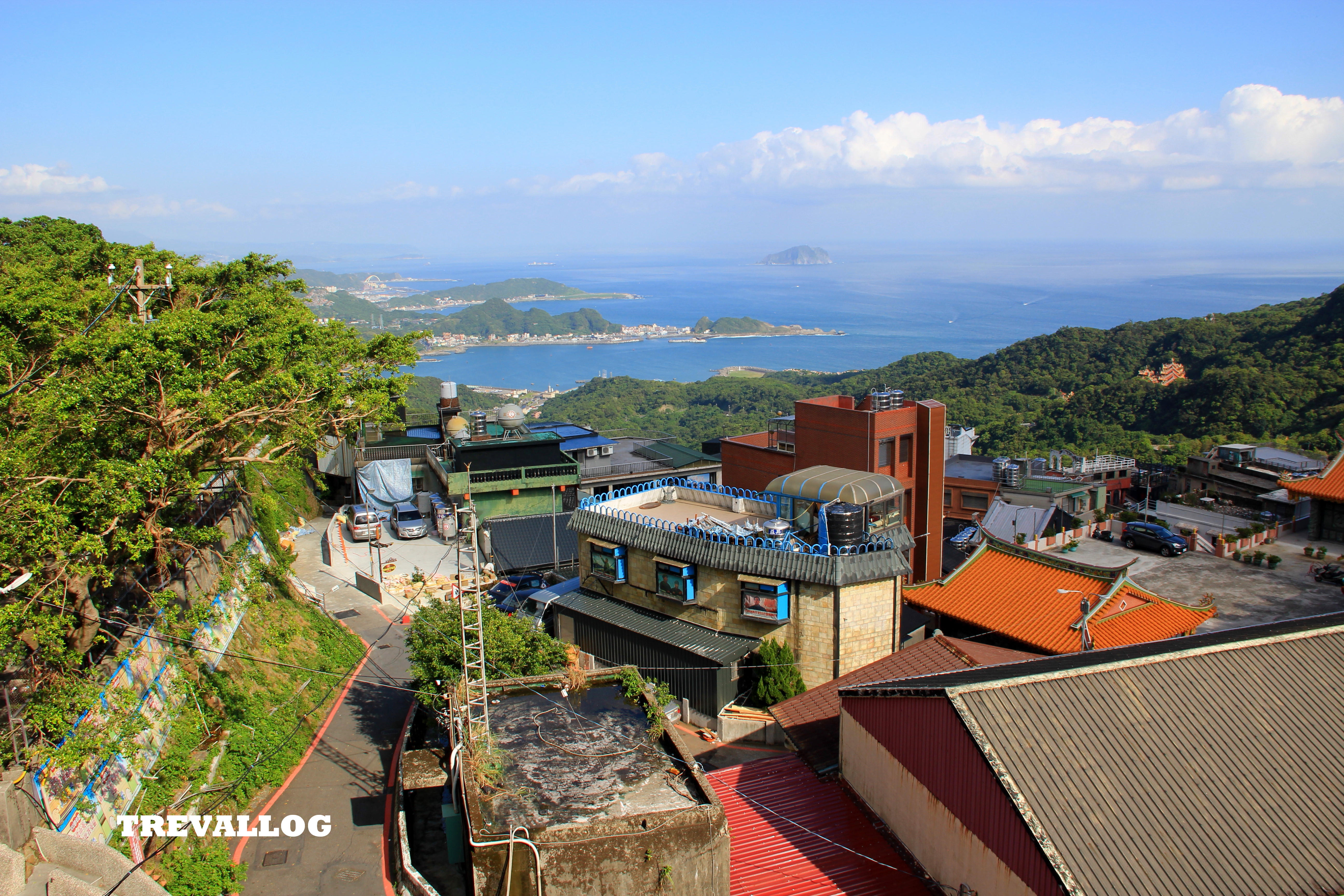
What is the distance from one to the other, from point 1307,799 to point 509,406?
41633 mm

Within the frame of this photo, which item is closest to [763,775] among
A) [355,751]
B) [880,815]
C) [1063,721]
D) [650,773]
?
[880,815]

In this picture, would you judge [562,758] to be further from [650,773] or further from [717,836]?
[717,836]

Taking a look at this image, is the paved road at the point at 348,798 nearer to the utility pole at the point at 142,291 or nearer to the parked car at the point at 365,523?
the parked car at the point at 365,523

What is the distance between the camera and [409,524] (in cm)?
3919

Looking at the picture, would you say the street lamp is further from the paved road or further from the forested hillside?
the forested hillside

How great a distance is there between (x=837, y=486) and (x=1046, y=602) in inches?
281

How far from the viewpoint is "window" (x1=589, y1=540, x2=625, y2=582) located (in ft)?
83.5

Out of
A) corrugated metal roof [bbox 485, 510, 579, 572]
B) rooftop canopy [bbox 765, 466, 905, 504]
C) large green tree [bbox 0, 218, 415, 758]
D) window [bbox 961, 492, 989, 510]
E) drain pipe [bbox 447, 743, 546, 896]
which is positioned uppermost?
large green tree [bbox 0, 218, 415, 758]

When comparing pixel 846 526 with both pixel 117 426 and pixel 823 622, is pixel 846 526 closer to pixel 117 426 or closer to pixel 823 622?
pixel 823 622

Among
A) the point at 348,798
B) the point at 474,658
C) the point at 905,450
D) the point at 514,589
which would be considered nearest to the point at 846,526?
the point at 474,658

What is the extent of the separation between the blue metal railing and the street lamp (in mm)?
5168

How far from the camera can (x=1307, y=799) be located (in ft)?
40.2

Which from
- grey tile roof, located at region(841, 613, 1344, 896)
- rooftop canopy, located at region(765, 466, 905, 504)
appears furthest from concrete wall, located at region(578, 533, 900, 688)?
grey tile roof, located at region(841, 613, 1344, 896)

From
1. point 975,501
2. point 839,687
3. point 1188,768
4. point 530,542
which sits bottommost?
point 975,501
